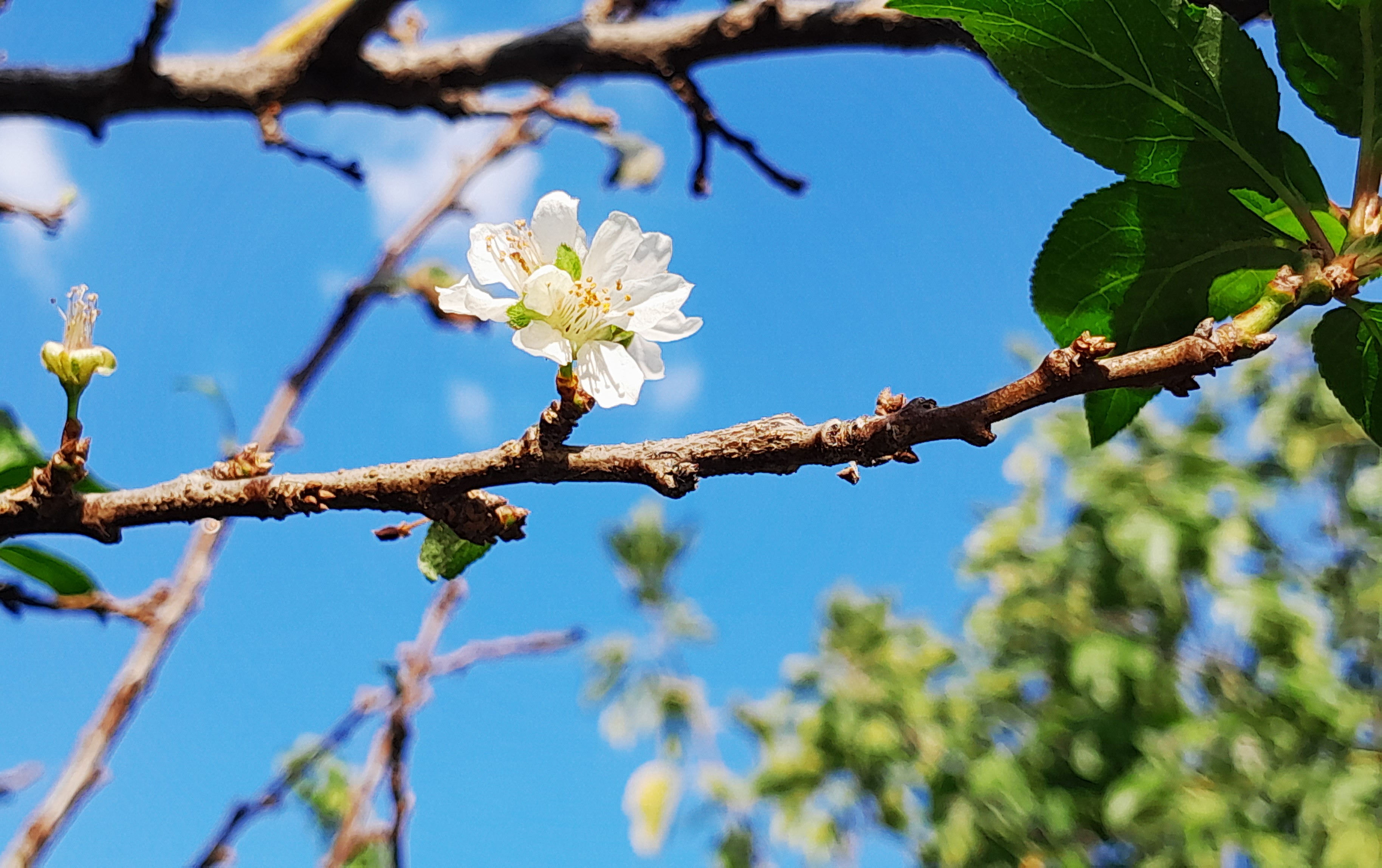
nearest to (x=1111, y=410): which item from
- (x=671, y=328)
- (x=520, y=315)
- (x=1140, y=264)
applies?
(x=1140, y=264)

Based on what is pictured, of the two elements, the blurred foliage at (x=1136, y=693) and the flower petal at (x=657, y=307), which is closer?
the flower petal at (x=657, y=307)

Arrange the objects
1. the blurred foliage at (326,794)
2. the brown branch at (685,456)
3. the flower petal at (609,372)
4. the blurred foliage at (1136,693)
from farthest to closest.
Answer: the blurred foliage at (1136,693), the blurred foliage at (326,794), the flower petal at (609,372), the brown branch at (685,456)

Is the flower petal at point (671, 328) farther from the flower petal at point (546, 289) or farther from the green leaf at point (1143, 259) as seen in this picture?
the green leaf at point (1143, 259)

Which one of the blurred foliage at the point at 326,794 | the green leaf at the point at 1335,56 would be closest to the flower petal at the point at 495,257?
the green leaf at the point at 1335,56

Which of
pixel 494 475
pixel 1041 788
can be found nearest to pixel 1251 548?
pixel 1041 788

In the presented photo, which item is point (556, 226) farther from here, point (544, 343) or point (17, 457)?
point (17, 457)

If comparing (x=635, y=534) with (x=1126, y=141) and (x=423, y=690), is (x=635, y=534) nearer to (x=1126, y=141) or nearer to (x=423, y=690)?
(x=423, y=690)
